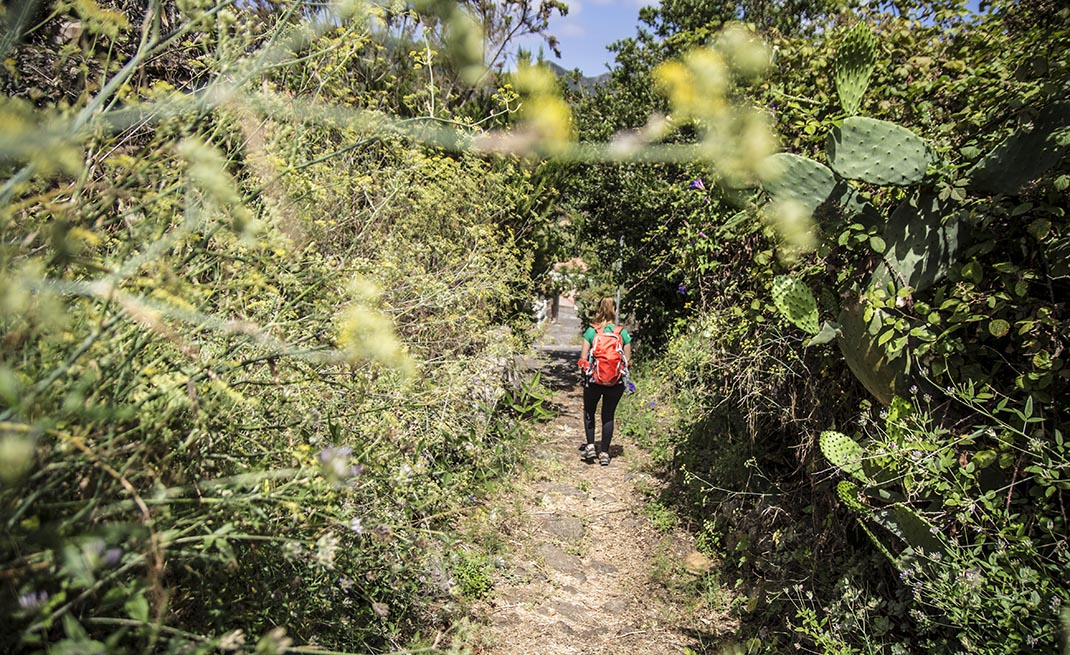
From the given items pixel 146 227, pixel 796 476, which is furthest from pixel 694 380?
pixel 146 227

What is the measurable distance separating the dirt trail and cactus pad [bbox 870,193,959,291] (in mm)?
1752

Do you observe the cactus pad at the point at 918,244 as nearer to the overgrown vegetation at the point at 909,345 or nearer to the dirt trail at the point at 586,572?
the overgrown vegetation at the point at 909,345

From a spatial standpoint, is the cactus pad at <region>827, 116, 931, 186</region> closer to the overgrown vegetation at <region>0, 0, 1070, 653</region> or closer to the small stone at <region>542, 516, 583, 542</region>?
the overgrown vegetation at <region>0, 0, 1070, 653</region>

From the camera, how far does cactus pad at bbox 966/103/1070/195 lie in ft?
6.37

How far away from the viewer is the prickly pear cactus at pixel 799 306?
8.97ft

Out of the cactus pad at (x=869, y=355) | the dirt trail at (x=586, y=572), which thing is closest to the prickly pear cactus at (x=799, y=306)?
the cactus pad at (x=869, y=355)

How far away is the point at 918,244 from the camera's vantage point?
2311 mm

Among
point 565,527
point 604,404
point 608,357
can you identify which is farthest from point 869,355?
point 604,404

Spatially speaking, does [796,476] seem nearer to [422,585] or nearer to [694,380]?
[694,380]

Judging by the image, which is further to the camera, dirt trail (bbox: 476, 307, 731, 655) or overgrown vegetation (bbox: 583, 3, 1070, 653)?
dirt trail (bbox: 476, 307, 731, 655)

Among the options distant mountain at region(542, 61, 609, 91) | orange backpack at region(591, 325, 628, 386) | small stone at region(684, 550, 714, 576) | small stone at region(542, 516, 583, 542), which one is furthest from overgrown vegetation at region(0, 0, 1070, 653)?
distant mountain at region(542, 61, 609, 91)

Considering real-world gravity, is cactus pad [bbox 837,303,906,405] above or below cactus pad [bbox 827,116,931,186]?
below

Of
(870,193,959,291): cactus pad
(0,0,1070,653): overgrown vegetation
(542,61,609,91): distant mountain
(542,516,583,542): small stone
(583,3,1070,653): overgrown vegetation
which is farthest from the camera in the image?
(542,61,609,91): distant mountain

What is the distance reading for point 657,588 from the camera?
3328mm
